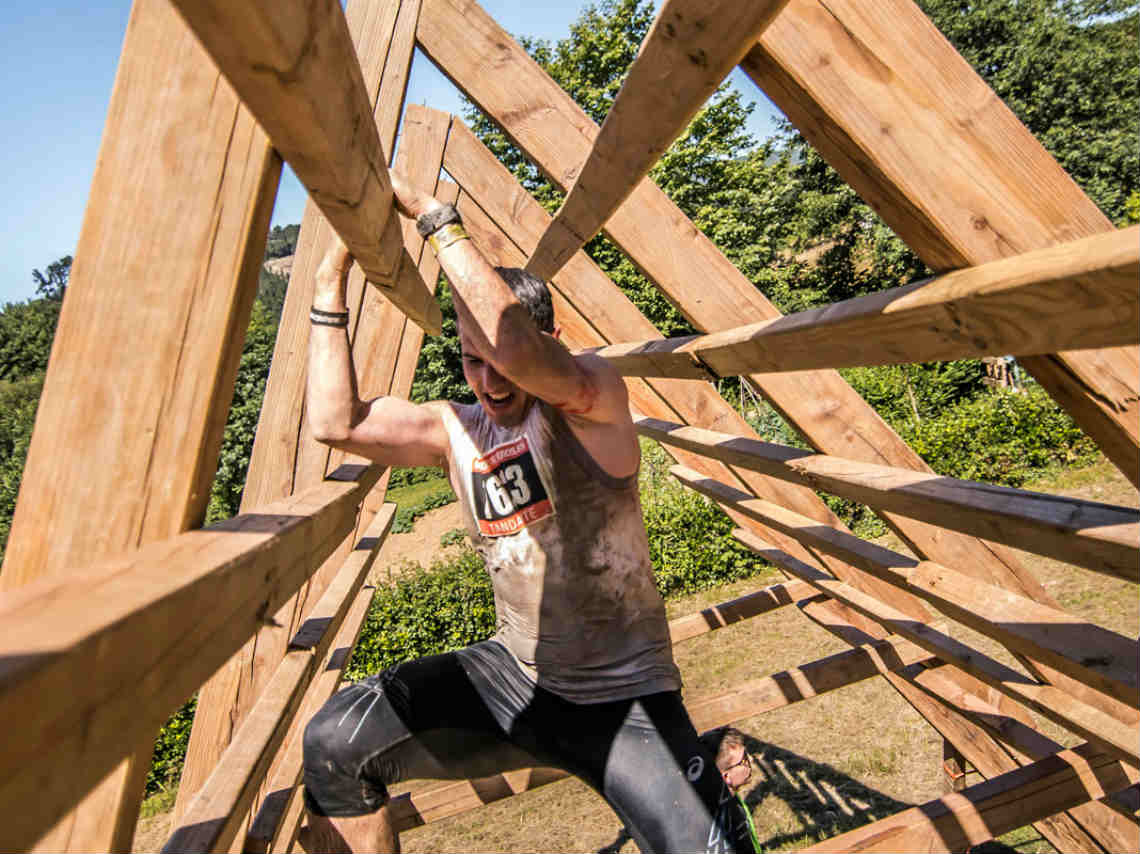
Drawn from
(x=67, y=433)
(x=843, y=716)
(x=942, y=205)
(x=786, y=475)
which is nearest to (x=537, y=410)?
(x=786, y=475)

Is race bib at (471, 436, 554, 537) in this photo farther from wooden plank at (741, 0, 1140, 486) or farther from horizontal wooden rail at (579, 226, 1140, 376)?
wooden plank at (741, 0, 1140, 486)

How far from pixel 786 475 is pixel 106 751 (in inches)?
82.1

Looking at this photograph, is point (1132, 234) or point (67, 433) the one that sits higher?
point (67, 433)

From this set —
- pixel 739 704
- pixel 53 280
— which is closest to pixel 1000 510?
pixel 739 704

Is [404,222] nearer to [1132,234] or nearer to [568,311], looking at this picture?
[568,311]

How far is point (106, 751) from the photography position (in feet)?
1.80

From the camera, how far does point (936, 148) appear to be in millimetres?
1062

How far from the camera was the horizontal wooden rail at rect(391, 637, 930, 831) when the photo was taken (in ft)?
9.91

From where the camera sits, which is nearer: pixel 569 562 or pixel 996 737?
pixel 569 562

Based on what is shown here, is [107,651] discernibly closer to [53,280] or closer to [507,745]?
[507,745]

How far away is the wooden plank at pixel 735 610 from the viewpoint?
473 cm

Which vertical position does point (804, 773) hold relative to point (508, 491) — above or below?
below

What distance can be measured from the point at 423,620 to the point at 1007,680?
8.17 meters

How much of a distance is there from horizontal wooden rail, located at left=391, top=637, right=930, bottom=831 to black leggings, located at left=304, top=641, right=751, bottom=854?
0.72m
